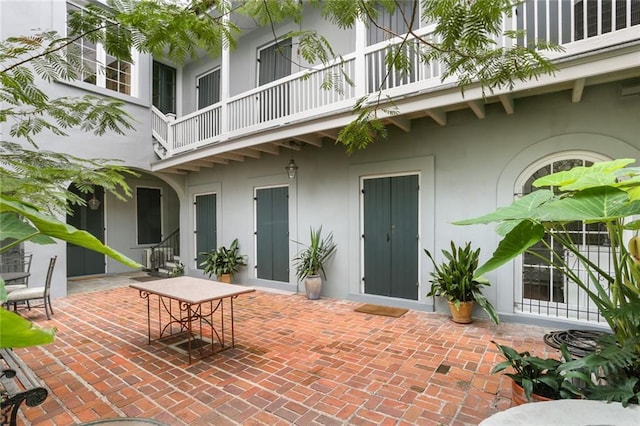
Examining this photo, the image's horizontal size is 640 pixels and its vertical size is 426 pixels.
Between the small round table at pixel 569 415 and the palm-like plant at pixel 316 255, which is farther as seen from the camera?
the palm-like plant at pixel 316 255

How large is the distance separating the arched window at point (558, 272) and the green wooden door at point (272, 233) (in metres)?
4.19

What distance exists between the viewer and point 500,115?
4492mm

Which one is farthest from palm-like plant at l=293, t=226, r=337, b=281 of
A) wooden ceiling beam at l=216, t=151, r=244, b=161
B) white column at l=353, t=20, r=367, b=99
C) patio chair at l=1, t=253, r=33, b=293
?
patio chair at l=1, t=253, r=33, b=293

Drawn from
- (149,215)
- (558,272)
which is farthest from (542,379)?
(149,215)

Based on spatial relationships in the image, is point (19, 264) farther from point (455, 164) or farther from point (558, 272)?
point (558, 272)

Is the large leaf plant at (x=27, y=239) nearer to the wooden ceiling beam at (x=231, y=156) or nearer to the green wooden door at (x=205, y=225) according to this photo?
the wooden ceiling beam at (x=231, y=156)

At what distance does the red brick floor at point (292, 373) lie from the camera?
98.4 inches

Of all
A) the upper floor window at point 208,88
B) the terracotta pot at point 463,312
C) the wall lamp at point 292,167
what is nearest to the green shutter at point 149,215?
the upper floor window at point 208,88

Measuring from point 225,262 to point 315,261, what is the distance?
2574 mm

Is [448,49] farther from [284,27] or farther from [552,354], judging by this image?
[284,27]

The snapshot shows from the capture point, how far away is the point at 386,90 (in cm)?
477

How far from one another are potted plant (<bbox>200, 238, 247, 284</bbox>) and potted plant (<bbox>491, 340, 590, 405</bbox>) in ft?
20.1

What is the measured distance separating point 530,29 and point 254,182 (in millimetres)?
5509

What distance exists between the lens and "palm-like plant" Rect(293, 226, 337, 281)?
594cm
